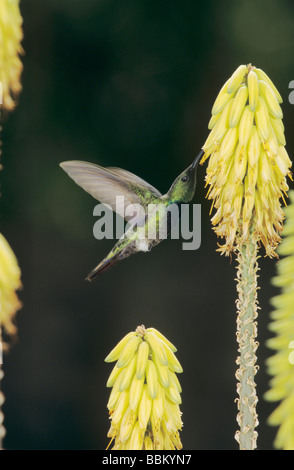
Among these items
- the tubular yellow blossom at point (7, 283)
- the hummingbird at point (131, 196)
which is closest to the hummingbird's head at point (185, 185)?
the hummingbird at point (131, 196)

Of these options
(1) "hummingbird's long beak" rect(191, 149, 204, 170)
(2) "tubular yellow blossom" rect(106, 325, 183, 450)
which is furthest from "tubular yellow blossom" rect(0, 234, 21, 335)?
(1) "hummingbird's long beak" rect(191, 149, 204, 170)

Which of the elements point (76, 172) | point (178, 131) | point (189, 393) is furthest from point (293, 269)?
point (189, 393)

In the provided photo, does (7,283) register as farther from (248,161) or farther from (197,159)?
(197,159)

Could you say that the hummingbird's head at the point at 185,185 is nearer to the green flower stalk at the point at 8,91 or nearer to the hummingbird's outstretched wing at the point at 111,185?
the hummingbird's outstretched wing at the point at 111,185

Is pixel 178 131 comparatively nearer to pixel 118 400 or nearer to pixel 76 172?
pixel 76 172

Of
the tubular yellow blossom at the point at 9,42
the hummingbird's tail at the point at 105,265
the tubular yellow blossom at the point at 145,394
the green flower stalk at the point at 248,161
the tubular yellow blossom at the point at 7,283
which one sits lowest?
the tubular yellow blossom at the point at 145,394

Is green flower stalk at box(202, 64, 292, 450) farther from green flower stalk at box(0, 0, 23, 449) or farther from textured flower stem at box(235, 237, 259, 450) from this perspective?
green flower stalk at box(0, 0, 23, 449)
